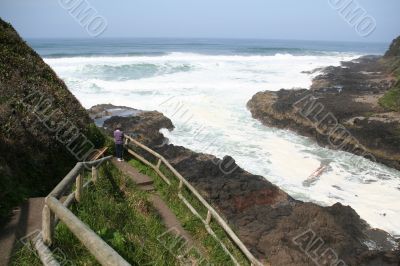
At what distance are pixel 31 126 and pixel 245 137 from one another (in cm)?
1516

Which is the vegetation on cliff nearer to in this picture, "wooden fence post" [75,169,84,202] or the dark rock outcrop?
"wooden fence post" [75,169,84,202]

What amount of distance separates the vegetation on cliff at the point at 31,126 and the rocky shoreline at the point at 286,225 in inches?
195

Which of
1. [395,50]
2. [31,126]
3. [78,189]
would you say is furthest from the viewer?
[395,50]

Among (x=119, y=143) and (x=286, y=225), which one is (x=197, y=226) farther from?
(x=119, y=143)

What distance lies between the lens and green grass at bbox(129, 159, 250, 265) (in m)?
8.55

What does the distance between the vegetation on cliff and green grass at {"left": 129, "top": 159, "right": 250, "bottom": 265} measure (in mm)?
2831

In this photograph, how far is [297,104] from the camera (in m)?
27.8

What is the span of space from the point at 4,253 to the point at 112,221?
6.33 feet

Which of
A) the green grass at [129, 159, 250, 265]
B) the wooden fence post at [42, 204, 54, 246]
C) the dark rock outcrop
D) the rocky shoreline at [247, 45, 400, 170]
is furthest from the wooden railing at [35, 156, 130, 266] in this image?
the dark rock outcrop

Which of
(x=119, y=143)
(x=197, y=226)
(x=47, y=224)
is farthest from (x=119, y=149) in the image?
(x=47, y=224)

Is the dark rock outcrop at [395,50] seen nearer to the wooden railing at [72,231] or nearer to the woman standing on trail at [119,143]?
the woman standing on trail at [119,143]

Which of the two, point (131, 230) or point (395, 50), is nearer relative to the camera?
point (131, 230)

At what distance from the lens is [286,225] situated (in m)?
11.9

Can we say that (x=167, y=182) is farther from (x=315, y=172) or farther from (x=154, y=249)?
(x=315, y=172)
